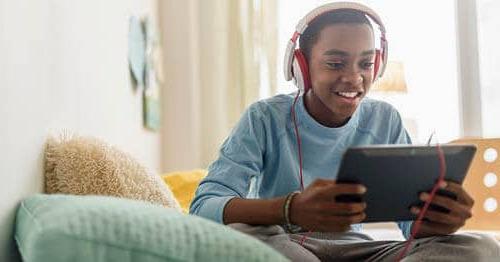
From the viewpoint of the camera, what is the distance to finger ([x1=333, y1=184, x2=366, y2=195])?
96cm

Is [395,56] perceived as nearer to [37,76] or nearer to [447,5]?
[447,5]

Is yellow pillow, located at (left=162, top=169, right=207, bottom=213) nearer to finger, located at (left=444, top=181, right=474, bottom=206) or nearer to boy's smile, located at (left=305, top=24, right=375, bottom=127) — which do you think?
boy's smile, located at (left=305, top=24, right=375, bottom=127)

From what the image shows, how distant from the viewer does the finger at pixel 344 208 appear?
3.26ft

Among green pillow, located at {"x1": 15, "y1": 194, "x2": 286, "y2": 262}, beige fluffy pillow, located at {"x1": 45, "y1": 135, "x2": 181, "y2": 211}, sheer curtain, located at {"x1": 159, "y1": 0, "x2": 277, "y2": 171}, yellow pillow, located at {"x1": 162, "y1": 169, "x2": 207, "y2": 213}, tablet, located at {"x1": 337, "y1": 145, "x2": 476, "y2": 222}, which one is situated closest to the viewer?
green pillow, located at {"x1": 15, "y1": 194, "x2": 286, "y2": 262}

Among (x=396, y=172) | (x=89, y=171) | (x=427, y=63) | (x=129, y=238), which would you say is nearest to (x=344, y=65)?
(x=396, y=172)

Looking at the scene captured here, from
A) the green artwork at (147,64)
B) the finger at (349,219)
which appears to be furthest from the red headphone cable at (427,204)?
the green artwork at (147,64)

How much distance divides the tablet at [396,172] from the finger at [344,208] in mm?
14

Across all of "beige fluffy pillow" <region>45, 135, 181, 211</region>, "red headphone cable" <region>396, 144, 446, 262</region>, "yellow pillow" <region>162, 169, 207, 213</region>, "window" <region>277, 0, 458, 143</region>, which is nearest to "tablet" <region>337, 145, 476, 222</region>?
"red headphone cable" <region>396, 144, 446, 262</region>

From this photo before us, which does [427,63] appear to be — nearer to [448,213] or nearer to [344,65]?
[344,65]

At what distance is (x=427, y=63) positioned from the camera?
3.02 m

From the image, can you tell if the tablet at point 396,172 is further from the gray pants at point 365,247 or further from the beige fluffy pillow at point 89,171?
the beige fluffy pillow at point 89,171

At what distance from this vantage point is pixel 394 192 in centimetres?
101

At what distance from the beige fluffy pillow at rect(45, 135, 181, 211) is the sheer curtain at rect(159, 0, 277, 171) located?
165 centimetres

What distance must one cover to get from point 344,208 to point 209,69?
2.19 meters
